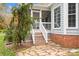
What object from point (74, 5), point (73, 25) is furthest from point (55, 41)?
point (74, 5)

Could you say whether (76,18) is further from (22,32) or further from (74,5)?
A: (22,32)

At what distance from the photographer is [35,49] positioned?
174 inches

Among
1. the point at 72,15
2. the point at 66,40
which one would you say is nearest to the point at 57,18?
the point at 72,15

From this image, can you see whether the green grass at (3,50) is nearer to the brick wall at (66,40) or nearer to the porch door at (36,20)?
the porch door at (36,20)

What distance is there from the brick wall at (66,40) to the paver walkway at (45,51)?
0.11 meters

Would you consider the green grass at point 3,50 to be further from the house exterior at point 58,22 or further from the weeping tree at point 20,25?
the house exterior at point 58,22

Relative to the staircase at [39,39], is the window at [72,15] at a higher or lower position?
higher

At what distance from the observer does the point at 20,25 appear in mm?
4430

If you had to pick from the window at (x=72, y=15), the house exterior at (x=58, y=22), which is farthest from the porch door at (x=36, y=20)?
the window at (x=72, y=15)

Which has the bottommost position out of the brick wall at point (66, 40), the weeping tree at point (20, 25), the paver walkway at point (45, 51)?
the paver walkway at point (45, 51)

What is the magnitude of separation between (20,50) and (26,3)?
99 cm

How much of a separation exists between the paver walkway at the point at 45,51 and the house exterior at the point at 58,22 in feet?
0.38

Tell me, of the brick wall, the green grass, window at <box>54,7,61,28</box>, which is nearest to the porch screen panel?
window at <box>54,7,61,28</box>

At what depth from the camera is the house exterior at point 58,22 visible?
4.42m
